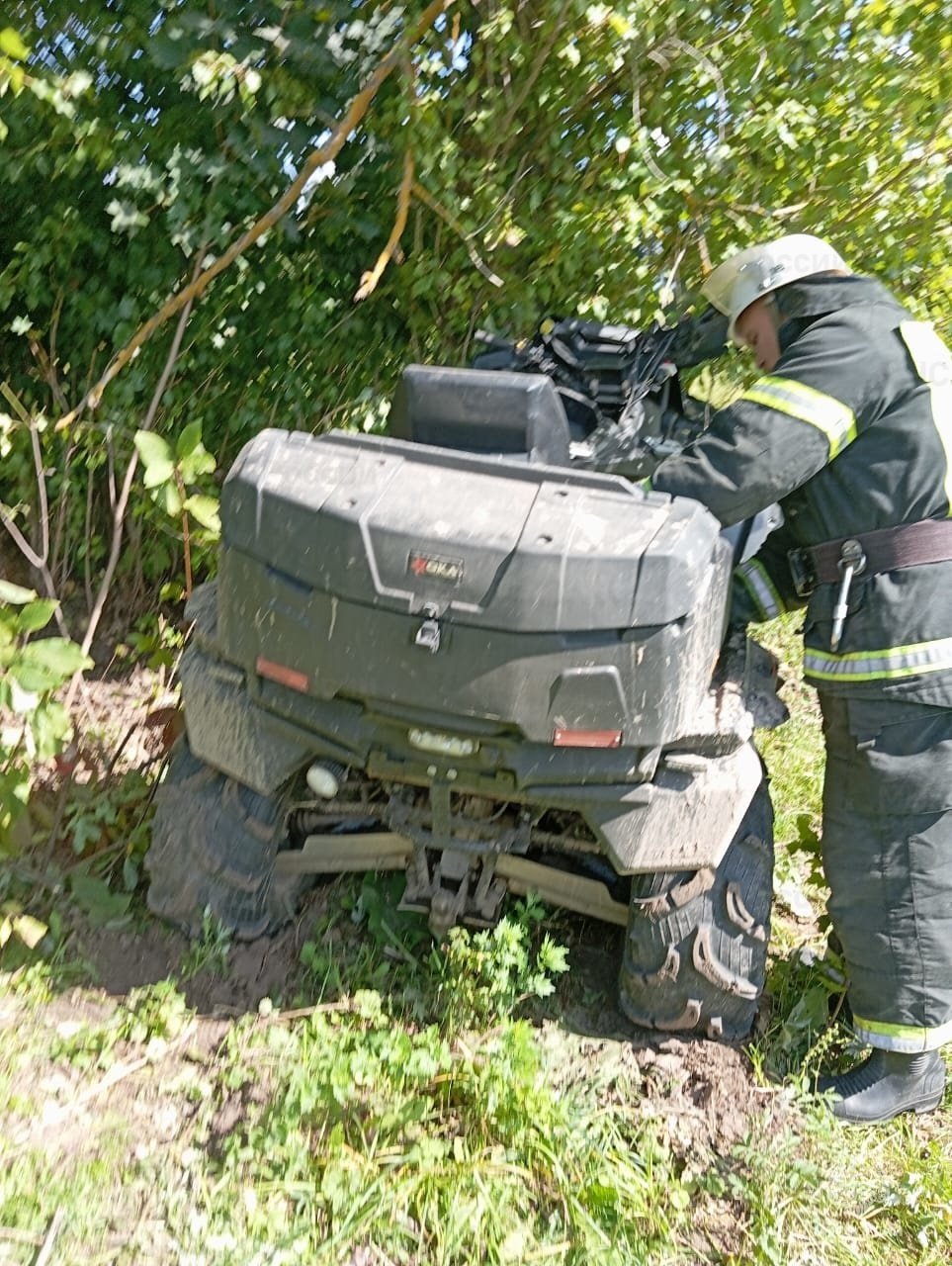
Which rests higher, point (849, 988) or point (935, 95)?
point (935, 95)

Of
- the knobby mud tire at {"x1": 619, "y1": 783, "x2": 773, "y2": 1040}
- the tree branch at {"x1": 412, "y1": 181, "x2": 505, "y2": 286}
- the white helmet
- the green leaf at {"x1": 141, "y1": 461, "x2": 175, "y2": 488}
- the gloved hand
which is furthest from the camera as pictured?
the tree branch at {"x1": 412, "y1": 181, "x2": 505, "y2": 286}

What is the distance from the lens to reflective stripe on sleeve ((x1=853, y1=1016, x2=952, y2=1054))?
2.36m

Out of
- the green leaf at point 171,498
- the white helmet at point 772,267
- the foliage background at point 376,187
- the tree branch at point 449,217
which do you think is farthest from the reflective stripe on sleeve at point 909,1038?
the tree branch at point 449,217

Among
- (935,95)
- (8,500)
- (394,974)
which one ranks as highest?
(935,95)

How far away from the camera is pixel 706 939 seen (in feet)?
7.33

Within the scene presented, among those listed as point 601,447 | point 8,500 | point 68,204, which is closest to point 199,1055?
point 601,447

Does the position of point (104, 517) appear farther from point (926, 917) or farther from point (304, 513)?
point (926, 917)

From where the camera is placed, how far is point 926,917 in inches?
90.7

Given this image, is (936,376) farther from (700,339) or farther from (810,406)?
(700,339)

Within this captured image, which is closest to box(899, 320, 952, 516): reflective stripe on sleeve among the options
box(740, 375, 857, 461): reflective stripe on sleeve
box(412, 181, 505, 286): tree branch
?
box(740, 375, 857, 461): reflective stripe on sleeve

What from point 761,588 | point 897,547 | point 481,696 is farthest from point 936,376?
point 481,696

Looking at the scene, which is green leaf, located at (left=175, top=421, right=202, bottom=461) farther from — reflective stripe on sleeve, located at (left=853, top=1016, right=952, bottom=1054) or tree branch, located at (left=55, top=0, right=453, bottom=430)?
reflective stripe on sleeve, located at (left=853, top=1016, right=952, bottom=1054)

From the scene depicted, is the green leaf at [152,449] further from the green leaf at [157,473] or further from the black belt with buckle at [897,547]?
the black belt with buckle at [897,547]

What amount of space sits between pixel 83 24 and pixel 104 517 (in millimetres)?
1708
